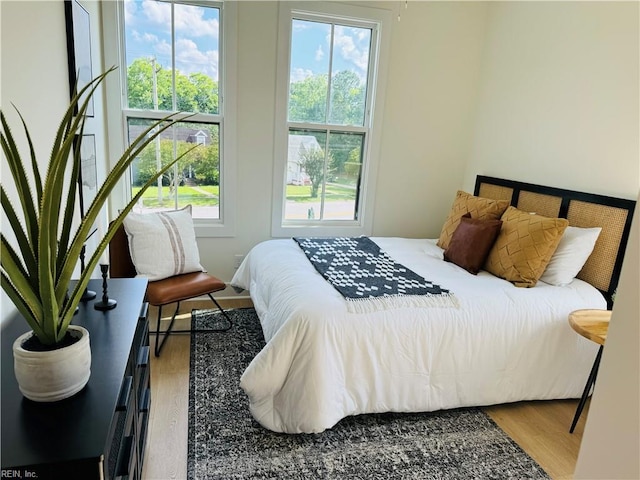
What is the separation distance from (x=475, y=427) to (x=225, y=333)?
172cm

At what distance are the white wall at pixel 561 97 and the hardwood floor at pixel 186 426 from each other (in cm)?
139

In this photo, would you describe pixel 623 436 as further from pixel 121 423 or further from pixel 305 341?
pixel 305 341

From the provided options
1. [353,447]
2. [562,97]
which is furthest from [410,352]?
[562,97]

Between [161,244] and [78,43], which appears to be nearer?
[78,43]

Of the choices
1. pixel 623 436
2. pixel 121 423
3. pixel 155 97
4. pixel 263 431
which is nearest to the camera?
pixel 623 436

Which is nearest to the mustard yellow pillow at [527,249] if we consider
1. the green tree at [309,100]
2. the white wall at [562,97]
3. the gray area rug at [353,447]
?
the white wall at [562,97]

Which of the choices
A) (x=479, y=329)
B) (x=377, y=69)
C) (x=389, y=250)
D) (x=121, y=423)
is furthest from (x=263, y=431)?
(x=377, y=69)

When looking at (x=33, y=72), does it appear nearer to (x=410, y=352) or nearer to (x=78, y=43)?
(x=78, y=43)

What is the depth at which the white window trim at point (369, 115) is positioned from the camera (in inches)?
133

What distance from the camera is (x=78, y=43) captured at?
230 centimetres

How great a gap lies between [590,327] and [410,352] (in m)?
0.88

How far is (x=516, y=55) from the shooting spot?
11.4 feet

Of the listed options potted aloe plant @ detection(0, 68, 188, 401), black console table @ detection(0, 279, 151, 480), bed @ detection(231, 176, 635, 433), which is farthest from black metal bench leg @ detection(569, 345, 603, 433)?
potted aloe plant @ detection(0, 68, 188, 401)

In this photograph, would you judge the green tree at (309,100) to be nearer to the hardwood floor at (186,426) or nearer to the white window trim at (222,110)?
the white window trim at (222,110)
